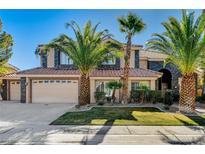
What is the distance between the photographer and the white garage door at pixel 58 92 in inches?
851

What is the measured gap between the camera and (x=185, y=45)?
46.3 ft

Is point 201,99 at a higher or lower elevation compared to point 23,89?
lower

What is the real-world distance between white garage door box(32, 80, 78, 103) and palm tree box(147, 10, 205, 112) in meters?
8.52

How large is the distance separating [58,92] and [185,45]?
11.4 meters

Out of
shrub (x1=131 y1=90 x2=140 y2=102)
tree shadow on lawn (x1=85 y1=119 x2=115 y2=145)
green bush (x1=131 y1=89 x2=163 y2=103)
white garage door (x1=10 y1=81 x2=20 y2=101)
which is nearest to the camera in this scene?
tree shadow on lawn (x1=85 y1=119 x2=115 y2=145)

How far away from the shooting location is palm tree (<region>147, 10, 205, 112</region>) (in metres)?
14.0

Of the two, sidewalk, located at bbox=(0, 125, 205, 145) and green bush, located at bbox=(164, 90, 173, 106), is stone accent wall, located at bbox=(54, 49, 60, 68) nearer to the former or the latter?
green bush, located at bbox=(164, 90, 173, 106)

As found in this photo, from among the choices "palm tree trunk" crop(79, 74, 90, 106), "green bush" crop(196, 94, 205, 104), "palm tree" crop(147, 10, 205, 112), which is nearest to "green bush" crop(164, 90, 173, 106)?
"green bush" crop(196, 94, 205, 104)

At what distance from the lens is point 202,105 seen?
19234 millimetres

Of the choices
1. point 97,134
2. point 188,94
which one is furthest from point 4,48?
point 97,134

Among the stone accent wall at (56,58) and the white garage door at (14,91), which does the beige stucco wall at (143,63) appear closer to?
the stone accent wall at (56,58)

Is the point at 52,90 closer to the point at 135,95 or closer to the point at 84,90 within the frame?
the point at 84,90
